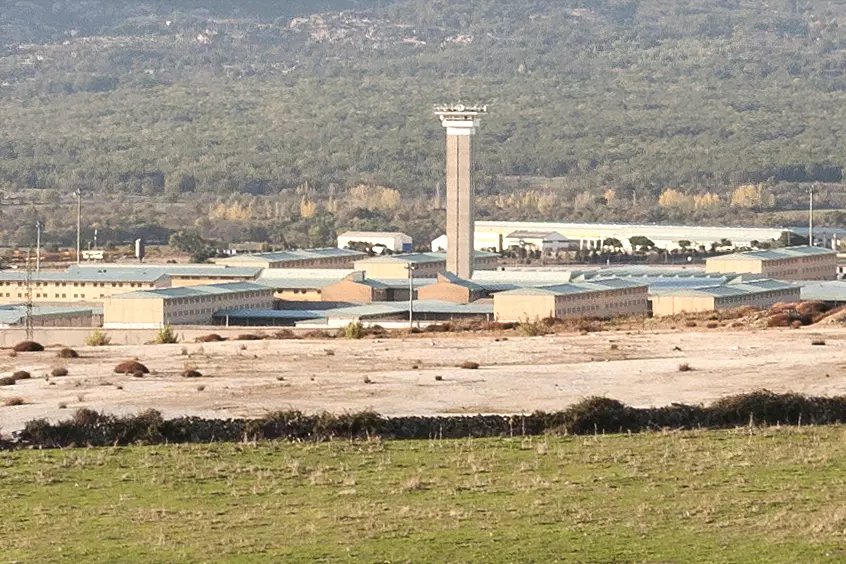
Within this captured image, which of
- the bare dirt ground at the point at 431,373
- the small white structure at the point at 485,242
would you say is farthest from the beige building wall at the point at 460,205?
the bare dirt ground at the point at 431,373

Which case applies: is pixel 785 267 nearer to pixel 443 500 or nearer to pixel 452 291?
pixel 452 291

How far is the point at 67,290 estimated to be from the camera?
340 ft

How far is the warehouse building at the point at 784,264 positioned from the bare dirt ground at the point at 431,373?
156ft

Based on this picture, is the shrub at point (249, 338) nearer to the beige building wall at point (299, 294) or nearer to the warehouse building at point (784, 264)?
the beige building wall at point (299, 294)

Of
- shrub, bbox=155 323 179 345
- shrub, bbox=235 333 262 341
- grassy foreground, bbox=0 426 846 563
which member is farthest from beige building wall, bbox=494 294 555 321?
grassy foreground, bbox=0 426 846 563

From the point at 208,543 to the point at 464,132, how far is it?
8925 cm

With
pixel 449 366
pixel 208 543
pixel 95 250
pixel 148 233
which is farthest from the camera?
pixel 148 233

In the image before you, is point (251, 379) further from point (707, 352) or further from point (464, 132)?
point (464, 132)

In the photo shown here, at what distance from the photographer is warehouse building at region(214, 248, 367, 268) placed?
118m

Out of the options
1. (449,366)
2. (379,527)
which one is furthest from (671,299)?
(379,527)

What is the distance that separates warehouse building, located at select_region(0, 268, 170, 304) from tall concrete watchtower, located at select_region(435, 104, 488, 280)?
15.8 metres

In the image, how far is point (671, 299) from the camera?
89.6 meters

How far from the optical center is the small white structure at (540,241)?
491 ft

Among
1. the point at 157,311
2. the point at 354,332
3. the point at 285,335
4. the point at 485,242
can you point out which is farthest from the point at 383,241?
the point at 354,332
